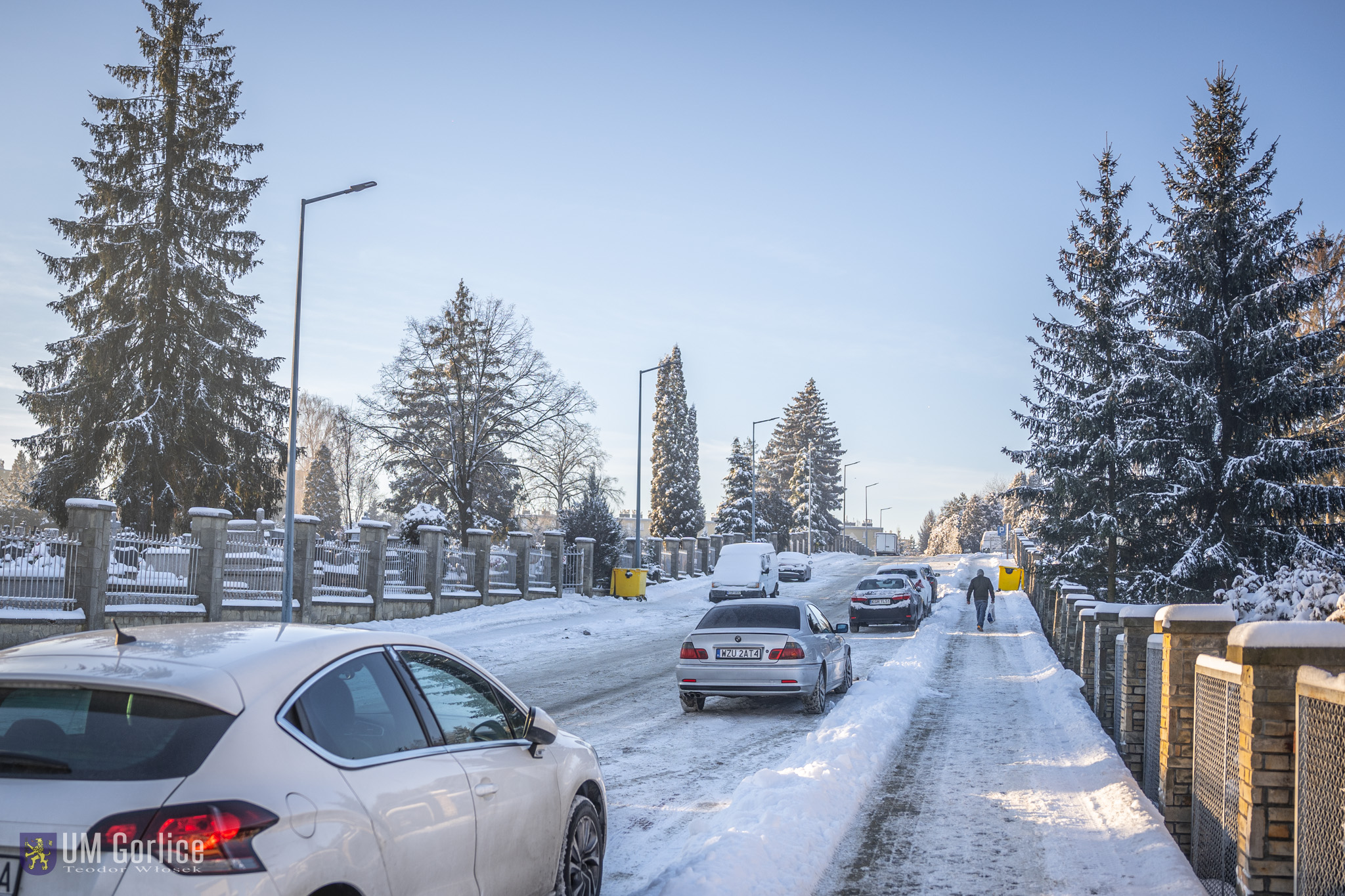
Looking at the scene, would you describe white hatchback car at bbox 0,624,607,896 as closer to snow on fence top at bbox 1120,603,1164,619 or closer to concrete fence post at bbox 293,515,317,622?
snow on fence top at bbox 1120,603,1164,619

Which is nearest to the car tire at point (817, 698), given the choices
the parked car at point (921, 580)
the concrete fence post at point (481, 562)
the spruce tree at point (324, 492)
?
the parked car at point (921, 580)

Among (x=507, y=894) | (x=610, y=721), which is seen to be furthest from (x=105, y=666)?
(x=610, y=721)

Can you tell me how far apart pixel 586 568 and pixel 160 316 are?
16.9 m

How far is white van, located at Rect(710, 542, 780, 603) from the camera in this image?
37.1 meters

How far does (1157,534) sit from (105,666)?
28608mm

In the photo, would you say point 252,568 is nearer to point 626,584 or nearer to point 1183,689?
point 626,584

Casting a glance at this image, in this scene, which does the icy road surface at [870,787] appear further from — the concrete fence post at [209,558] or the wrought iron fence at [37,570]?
the wrought iron fence at [37,570]

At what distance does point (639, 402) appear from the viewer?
128 feet

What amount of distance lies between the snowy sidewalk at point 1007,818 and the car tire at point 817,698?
3.93 feet

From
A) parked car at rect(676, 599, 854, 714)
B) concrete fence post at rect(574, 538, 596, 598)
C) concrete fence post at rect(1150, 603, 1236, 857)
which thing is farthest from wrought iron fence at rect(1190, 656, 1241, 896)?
concrete fence post at rect(574, 538, 596, 598)

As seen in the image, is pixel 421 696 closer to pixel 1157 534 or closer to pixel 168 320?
pixel 1157 534

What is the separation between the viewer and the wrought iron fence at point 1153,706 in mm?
7367

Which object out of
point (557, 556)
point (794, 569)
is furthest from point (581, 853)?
point (794, 569)

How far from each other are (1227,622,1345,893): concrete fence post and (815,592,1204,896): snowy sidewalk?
955 millimetres
